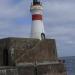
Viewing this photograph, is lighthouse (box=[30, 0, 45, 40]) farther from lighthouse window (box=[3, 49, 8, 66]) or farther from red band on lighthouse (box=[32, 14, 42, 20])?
lighthouse window (box=[3, 49, 8, 66])

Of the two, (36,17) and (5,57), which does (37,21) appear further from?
(5,57)

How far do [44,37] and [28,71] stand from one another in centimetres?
352

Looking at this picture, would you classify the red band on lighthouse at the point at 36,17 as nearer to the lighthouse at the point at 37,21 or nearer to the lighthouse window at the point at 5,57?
the lighthouse at the point at 37,21

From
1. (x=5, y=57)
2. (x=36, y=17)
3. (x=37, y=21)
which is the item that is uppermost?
(x=36, y=17)

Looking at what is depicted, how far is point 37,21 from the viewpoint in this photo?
61.1 ft

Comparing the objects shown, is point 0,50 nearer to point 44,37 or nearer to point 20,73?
point 20,73

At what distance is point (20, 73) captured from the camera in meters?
14.9

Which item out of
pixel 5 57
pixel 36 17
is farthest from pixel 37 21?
pixel 5 57

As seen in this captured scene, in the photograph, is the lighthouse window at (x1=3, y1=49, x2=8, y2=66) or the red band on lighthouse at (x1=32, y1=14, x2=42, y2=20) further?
the red band on lighthouse at (x1=32, y1=14, x2=42, y2=20)

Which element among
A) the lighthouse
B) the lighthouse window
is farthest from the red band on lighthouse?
the lighthouse window

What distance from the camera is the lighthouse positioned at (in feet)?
60.7

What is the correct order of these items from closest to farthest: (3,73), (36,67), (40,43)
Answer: (3,73) → (36,67) → (40,43)

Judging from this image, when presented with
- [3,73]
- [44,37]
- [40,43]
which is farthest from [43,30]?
[3,73]

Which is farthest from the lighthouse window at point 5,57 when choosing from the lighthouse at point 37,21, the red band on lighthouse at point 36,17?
the red band on lighthouse at point 36,17
